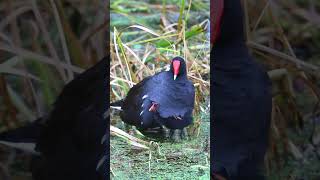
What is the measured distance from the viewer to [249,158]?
3.20 m

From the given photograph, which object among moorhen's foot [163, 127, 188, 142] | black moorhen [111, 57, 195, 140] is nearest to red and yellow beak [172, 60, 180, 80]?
black moorhen [111, 57, 195, 140]

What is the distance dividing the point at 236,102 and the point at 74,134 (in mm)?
801

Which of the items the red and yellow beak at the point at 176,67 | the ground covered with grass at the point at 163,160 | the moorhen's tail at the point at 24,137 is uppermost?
the red and yellow beak at the point at 176,67

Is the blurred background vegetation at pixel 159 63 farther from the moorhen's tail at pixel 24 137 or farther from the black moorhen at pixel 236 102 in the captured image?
the moorhen's tail at pixel 24 137

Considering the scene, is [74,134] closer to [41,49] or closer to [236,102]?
[41,49]

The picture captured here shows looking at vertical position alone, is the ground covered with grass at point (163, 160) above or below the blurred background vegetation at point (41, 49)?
below

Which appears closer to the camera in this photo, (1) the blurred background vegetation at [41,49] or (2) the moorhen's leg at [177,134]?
(1) the blurred background vegetation at [41,49]

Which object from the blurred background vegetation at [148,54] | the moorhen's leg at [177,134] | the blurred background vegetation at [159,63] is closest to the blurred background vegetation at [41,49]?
the blurred background vegetation at [148,54]

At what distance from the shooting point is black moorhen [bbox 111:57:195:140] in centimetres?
321

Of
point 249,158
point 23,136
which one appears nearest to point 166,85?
point 249,158

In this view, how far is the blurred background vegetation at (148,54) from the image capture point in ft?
10.3

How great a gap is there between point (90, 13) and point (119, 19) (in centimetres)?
16

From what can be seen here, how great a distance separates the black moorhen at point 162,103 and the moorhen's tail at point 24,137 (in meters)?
0.40

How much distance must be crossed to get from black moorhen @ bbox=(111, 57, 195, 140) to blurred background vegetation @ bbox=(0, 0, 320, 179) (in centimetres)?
5
